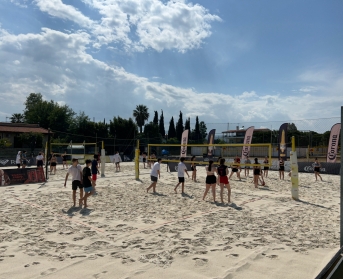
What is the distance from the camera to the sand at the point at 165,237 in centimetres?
380

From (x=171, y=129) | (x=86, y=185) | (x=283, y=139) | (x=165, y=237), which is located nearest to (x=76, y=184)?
(x=86, y=185)

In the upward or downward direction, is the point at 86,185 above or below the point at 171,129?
below

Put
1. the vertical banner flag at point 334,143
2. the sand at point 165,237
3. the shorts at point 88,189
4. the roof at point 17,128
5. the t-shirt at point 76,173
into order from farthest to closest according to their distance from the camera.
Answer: the roof at point 17,128 → the vertical banner flag at point 334,143 → the t-shirt at point 76,173 → the shorts at point 88,189 → the sand at point 165,237

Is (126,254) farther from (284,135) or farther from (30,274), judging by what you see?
(284,135)

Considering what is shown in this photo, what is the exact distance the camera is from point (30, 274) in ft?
11.9

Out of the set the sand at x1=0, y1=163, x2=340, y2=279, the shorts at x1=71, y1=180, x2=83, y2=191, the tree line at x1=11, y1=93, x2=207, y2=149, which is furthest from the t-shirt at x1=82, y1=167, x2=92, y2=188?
the tree line at x1=11, y1=93, x2=207, y2=149

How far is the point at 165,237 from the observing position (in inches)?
205

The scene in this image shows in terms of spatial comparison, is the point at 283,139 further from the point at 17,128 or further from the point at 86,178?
the point at 17,128

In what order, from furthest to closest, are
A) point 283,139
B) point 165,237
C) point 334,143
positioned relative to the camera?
1. point 283,139
2. point 334,143
3. point 165,237

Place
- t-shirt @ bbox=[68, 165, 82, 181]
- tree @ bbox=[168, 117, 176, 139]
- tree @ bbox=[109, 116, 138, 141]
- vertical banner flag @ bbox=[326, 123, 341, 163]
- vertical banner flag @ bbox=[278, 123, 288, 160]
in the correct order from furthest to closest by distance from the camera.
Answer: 1. tree @ bbox=[168, 117, 176, 139]
2. tree @ bbox=[109, 116, 138, 141]
3. vertical banner flag @ bbox=[278, 123, 288, 160]
4. vertical banner flag @ bbox=[326, 123, 341, 163]
5. t-shirt @ bbox=[68, 165, 82, 181]

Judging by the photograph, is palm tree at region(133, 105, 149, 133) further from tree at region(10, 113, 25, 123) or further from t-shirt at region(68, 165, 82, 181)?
t-shirt at region(68, 165, 82, 181)

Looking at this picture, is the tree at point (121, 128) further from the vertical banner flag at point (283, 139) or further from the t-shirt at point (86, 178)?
the t-shirt at point (86, 178)

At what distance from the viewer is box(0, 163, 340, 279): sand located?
3803mm

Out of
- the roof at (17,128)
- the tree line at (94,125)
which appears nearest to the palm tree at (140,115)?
the tree line at (94,125)
